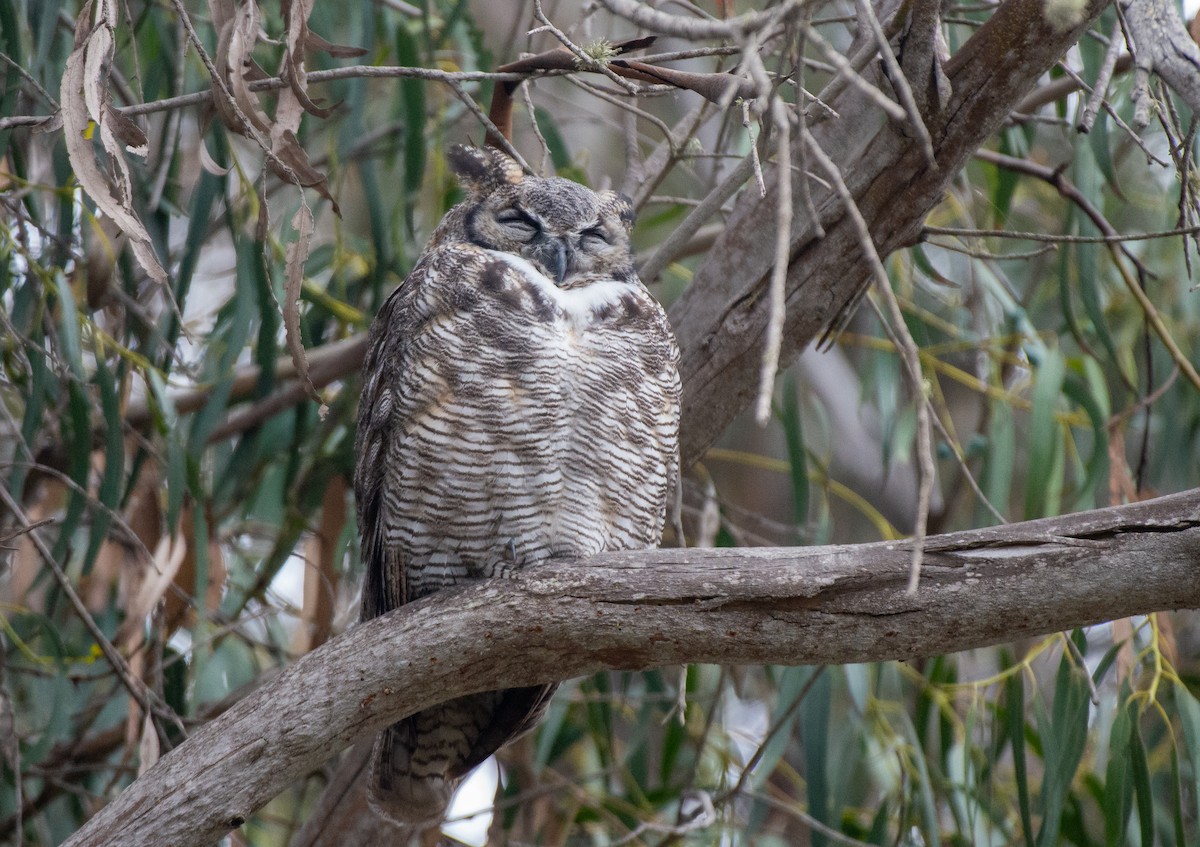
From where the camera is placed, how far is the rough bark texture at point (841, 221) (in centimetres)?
200

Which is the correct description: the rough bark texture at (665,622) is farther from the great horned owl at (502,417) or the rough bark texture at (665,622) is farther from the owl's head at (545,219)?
the owl's head at (545,219)

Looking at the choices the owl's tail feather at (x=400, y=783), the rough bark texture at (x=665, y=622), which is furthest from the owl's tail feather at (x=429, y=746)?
the rough bark texture at (x=665, y=622)

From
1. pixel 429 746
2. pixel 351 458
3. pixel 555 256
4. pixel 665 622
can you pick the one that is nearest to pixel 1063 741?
pixel 665 622

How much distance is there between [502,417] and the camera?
2.24 meters

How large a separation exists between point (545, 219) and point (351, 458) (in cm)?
118

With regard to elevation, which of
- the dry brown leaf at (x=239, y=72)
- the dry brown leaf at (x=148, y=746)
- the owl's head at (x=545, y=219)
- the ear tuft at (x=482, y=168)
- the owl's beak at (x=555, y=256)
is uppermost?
the ear tuft at (x=482, y=168)

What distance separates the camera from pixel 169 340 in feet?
9.61

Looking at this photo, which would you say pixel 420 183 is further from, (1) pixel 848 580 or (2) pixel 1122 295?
(2) pixel 1122 295

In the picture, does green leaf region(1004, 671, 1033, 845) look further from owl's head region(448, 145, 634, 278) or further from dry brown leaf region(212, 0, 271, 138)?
dry brown leaf region(212, 0, 271, 138)

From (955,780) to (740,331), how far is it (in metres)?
1.41

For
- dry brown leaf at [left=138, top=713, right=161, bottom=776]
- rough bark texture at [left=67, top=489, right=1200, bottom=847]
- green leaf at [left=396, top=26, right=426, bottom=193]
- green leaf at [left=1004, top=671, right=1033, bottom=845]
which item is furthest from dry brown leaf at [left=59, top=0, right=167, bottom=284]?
green leaf at [left=1004, top=671, right=1033, bottom=845]

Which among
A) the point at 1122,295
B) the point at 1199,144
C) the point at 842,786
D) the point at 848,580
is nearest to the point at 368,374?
the point at 848,580

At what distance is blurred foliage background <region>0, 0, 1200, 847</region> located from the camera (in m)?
2.61

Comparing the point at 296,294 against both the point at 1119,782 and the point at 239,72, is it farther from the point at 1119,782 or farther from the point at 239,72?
the point at 1119,782
